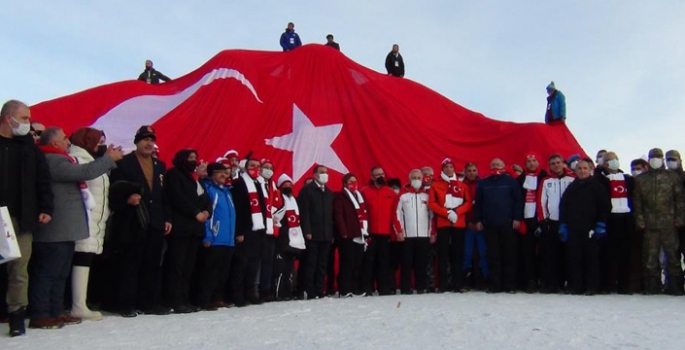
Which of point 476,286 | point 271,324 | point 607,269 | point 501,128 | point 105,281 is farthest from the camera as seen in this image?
point 501,128

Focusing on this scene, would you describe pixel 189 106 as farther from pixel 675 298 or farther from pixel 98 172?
pixel 675 298

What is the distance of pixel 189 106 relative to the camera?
1164 cm

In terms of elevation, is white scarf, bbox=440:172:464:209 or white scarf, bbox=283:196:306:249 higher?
white scarf, bbox=440:172:464:209

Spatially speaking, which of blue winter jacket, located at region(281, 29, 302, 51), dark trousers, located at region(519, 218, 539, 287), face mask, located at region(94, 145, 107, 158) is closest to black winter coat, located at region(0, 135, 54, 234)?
face mask, located at region(94, 145, 107, 158)

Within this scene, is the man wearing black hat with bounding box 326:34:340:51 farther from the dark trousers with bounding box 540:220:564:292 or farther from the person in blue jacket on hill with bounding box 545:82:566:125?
the dark trousers with bounding box 540:220:564:292

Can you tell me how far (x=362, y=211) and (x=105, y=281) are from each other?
10.6 ft

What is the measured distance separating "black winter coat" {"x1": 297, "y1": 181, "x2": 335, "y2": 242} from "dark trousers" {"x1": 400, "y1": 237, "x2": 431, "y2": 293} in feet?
3.12

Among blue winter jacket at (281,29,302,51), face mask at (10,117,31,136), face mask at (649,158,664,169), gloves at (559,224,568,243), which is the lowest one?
gloves at (559,224,568,243)

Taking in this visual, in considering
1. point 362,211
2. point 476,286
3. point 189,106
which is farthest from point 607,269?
point 189,106

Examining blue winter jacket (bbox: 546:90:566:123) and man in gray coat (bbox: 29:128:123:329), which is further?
blue winter jacket (bbox: 546:90:566:123)

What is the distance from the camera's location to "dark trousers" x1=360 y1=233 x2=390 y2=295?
8836 millimetres

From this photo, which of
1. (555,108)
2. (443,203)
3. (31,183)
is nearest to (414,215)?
(443,203)

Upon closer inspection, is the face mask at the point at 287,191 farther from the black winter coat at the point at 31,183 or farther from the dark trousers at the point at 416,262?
the black winter coat at the point at 31,183

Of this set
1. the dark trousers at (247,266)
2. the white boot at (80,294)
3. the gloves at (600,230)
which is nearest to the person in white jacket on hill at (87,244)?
the white boot at (80,294)
